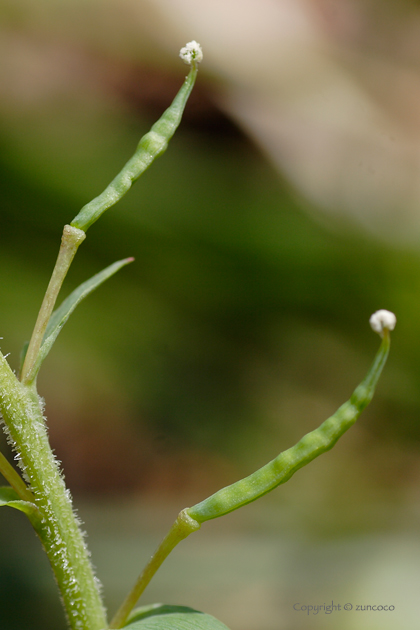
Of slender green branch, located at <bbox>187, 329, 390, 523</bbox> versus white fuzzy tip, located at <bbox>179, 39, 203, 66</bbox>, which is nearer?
slender green branch, located at <bbox>187, 329, 390, 523</bbox>

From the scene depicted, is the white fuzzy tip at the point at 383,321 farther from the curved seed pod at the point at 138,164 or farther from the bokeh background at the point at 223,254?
the bokeh background at the point at 223,254

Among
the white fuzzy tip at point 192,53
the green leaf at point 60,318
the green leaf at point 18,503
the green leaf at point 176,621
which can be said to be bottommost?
the green leaf at point 176,621

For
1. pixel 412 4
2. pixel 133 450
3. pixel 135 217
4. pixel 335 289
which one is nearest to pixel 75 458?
pixel 133 450

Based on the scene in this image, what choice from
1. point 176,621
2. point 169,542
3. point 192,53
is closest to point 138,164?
point 192,53

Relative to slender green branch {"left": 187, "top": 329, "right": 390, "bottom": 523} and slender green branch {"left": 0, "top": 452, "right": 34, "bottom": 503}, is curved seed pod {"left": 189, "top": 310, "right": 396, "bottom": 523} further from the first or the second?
slender green branch {"left": 0, "top": 452, "right": 34, "bottom": 503}

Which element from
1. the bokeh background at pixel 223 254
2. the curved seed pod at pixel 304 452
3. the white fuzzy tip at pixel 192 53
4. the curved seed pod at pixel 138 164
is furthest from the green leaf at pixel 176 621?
the bokeh background at pixel 223 254

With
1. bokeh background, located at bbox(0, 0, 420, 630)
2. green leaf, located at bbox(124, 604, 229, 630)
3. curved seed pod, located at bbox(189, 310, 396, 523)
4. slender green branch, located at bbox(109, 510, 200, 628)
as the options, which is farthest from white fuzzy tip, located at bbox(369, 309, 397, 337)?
bokeh background, located at bbox(0, 0, 420, 630)
